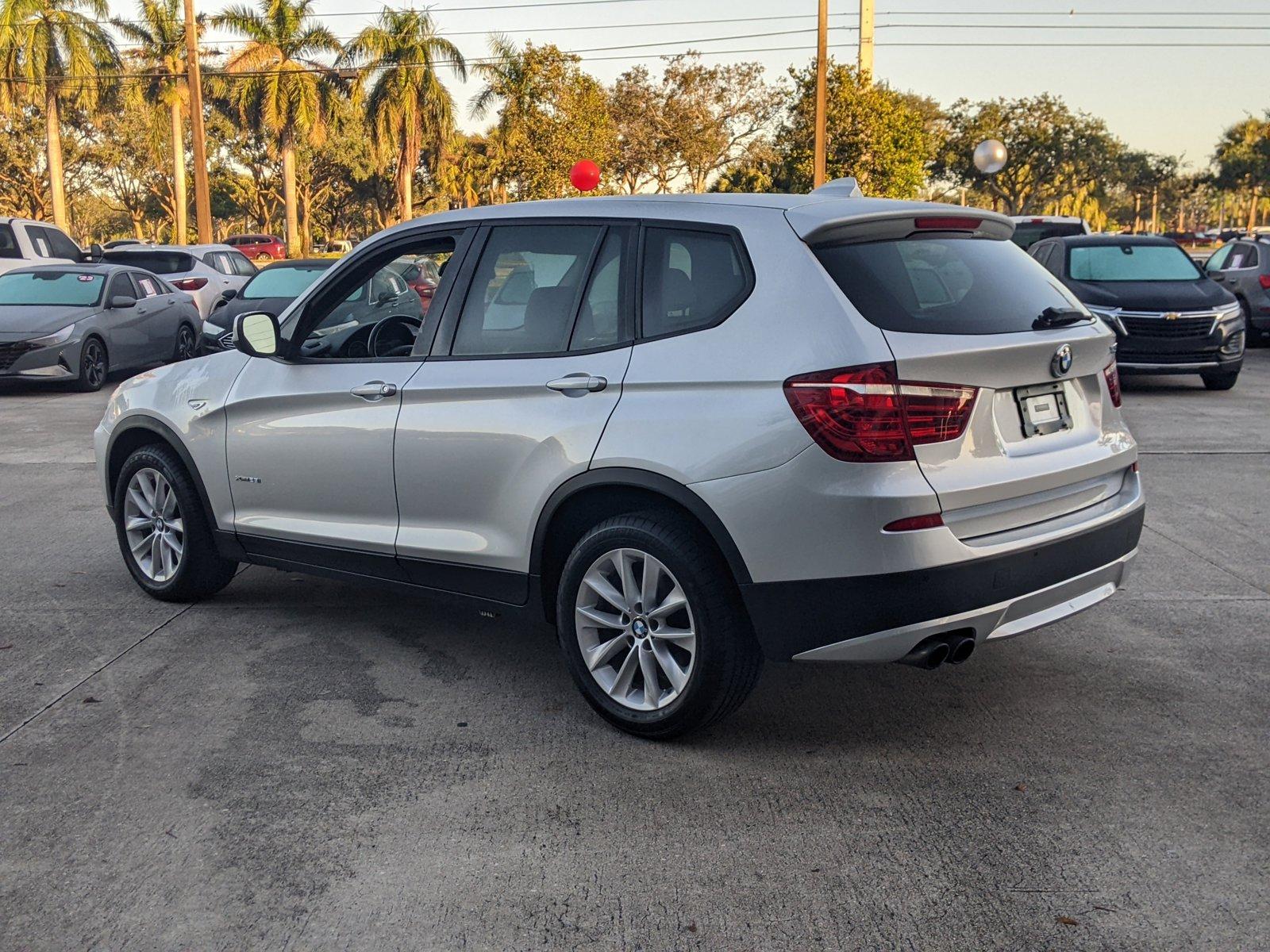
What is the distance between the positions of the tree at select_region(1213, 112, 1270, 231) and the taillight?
7564cm

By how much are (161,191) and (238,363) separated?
6741cm

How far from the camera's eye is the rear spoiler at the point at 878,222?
3.94 metres

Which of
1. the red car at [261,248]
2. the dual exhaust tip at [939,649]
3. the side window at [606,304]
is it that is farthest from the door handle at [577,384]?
the red car at [261,248]

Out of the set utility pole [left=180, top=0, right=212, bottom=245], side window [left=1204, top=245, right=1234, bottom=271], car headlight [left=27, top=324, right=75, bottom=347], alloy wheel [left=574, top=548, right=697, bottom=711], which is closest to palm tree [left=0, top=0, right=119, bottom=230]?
utility pole [left=180, top=0, right=212, bottom=245]

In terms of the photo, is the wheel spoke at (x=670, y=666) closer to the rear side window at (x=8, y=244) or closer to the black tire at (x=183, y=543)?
the black tire at (x=183, y=543)

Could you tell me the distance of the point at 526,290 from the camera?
456cm

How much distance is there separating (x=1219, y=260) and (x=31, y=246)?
682 inches

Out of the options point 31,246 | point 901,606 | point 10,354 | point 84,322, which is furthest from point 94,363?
point 901,606

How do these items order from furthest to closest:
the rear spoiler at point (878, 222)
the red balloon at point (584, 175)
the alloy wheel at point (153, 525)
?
the red balloon at point (584, 175)
the alloy wheel at point (153, 525)
the rear spoiler at point (878, 222)

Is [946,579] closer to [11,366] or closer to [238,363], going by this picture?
[238,363]

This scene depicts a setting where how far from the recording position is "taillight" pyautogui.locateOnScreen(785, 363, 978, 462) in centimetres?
361

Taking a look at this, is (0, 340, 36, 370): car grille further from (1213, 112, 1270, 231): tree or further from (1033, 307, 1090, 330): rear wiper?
(1213, 112, 1270, 231): tree

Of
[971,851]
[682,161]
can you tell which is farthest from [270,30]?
[971,851]

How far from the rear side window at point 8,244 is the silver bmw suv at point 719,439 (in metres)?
15.9
